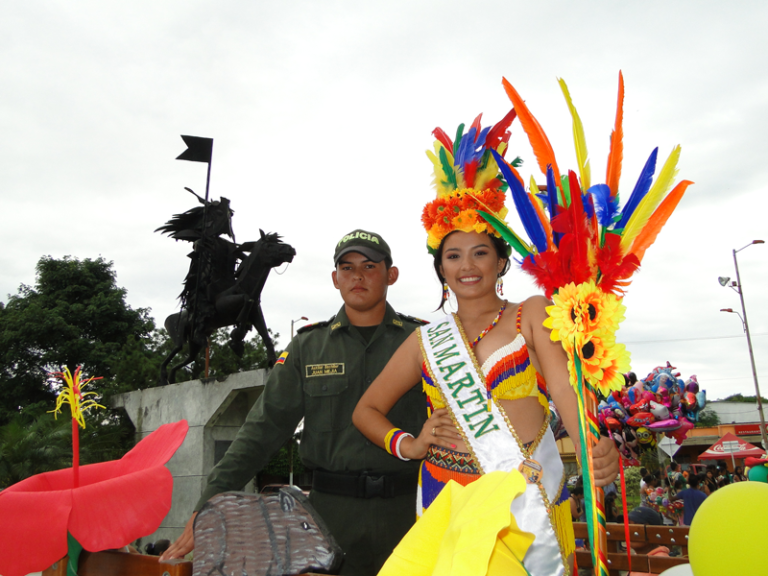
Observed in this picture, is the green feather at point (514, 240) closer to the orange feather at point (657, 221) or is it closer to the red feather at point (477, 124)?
the orange feather at point (657, 221)

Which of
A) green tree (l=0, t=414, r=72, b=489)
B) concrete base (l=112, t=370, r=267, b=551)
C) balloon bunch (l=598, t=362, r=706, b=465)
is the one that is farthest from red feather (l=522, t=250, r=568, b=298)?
green tree (l=0, t=414, r=72, b=489)

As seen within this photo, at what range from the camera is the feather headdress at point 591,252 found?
3.80ft

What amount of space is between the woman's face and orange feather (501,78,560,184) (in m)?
0.62

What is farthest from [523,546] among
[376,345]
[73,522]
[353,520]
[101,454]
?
[101,454]

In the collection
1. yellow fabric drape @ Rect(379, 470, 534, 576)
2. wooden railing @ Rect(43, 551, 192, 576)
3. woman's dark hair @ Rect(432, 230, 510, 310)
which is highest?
woman's dark hair @ Rect(432, 230, 510, 310)

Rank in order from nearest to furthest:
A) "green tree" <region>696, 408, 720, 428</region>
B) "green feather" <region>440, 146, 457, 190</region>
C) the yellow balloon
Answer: the yellow balloon, "green feather" <region>440, 146, 457, 190</region>, "green tree" <region>696, 408, 720, 428</region>

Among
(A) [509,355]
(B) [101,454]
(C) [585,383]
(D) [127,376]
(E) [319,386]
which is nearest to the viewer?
(C) [585,383]

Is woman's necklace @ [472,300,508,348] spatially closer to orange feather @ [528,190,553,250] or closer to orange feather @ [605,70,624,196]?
orange feather @ [528,190,553,250]

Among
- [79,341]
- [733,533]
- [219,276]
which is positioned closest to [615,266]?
[733,533]

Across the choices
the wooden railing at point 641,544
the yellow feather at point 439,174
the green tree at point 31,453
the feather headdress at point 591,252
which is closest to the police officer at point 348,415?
the yellow feather at point 439,174

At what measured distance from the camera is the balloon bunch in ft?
12.5

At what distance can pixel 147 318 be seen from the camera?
2592 centimetres

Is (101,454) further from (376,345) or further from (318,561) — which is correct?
(318,561)

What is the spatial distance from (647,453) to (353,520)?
2.69 meters
